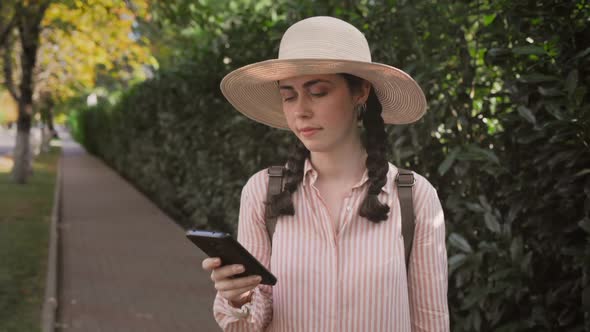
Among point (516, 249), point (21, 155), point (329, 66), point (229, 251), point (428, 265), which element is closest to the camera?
point (229, 251)

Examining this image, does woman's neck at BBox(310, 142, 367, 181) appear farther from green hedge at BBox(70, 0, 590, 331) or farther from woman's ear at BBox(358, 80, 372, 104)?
green hedge at BBox(70, 0, 590, 331)

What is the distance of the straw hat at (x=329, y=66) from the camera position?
2.00 m

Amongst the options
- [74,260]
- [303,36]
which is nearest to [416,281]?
[303,36]

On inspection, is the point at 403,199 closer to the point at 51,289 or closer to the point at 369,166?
the point at 369,166

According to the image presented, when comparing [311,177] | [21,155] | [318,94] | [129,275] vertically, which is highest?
[318,94]

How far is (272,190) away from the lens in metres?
2.10

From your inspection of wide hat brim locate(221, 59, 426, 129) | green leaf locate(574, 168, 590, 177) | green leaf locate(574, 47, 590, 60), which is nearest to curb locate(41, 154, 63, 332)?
wide hat brim locate(221, 59, 426, 129)

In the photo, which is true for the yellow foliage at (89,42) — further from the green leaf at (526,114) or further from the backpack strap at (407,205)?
the backpack strap at (407,205)

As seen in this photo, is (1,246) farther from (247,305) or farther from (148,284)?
(247,305)

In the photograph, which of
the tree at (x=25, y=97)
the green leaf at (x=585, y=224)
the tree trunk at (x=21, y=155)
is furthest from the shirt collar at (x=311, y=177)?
the tree trunk at (x=21, y=155)

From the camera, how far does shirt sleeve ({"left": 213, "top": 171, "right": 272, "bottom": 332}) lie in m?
2.04

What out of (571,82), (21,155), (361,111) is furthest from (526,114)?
(21,155)

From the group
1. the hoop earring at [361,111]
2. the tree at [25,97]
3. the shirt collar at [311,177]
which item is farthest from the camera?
the tree at [25,97]

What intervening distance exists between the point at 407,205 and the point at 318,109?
40cm
